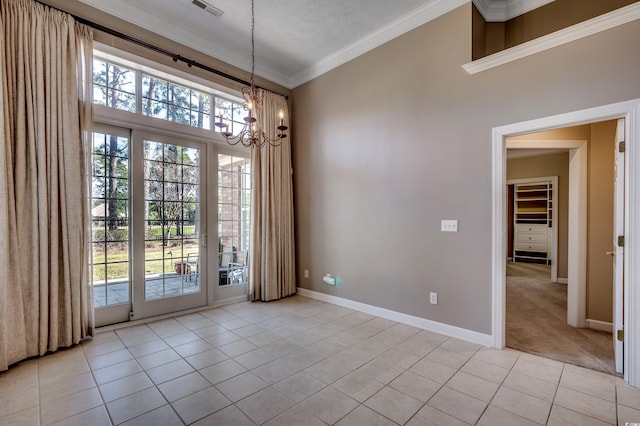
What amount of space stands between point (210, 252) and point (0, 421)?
2.49 meters

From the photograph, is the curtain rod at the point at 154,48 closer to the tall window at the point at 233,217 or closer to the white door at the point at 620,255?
the tall window at the point at 233,217

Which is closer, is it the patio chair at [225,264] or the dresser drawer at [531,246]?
the patio chair at [225,264]

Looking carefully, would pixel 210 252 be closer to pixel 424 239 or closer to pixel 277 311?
pixel 277 311

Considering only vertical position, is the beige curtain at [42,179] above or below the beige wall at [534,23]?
below

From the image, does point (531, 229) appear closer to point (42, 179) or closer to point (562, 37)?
point (562, 37)

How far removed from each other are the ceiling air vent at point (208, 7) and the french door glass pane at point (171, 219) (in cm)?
169

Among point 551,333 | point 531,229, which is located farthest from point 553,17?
point 531,229

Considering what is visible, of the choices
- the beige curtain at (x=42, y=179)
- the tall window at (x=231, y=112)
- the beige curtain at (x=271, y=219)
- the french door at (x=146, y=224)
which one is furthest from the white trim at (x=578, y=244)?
the beige curtain at (x=42, y=179)

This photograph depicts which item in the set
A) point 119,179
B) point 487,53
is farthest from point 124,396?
point 487,53

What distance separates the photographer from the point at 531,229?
8.09 meters

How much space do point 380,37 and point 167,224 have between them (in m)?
3.73

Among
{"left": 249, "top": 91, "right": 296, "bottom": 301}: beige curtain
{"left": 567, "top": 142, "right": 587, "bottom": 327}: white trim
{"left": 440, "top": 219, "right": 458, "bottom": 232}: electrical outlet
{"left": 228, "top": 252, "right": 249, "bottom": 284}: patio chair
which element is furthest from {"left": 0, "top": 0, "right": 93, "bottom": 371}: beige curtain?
{"left": 567, "top": 142, "right": 587, "bottom": 327}: white trim

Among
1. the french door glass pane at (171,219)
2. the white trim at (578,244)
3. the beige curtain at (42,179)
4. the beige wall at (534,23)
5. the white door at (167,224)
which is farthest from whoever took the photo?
the french door glass pane at (171,219)

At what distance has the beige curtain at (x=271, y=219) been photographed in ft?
14.6
